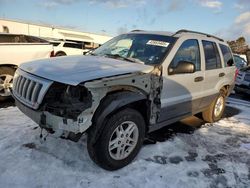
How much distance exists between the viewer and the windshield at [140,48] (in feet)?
16.6

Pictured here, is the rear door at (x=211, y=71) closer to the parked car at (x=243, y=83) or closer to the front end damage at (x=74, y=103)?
the front end damage at (x=74, y=103)

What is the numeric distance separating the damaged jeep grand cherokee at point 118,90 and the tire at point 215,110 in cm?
107

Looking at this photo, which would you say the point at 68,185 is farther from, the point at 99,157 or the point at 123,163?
the point at 123,163

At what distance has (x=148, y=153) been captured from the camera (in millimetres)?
5027

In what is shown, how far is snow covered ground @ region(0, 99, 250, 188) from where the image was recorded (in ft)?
13.2

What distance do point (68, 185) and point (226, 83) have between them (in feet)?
15.1

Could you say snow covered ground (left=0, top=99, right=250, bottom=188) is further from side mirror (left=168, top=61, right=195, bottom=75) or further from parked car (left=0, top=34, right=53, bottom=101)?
parked car (left=0, top=34, right=53, bottom=101)

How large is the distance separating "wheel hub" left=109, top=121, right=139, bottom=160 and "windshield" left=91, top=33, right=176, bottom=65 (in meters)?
1.10

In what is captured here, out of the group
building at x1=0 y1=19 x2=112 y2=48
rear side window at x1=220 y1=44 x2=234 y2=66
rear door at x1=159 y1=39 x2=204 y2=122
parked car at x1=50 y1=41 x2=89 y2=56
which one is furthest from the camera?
building at x1=0 y1=19 x2=112 y2=48

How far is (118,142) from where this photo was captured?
4.31 metres

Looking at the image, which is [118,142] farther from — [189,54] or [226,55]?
[226,55]

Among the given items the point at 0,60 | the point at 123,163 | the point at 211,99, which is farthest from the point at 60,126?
the point at 0,60

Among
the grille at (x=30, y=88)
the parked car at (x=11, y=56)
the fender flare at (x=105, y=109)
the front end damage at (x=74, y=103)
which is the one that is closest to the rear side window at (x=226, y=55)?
the front end damage at (x=74, y=103)

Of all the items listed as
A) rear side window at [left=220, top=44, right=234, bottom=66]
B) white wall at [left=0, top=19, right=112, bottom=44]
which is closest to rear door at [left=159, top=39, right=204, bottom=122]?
rear side window at [left=220, top=44, right=234, bottom=66]
